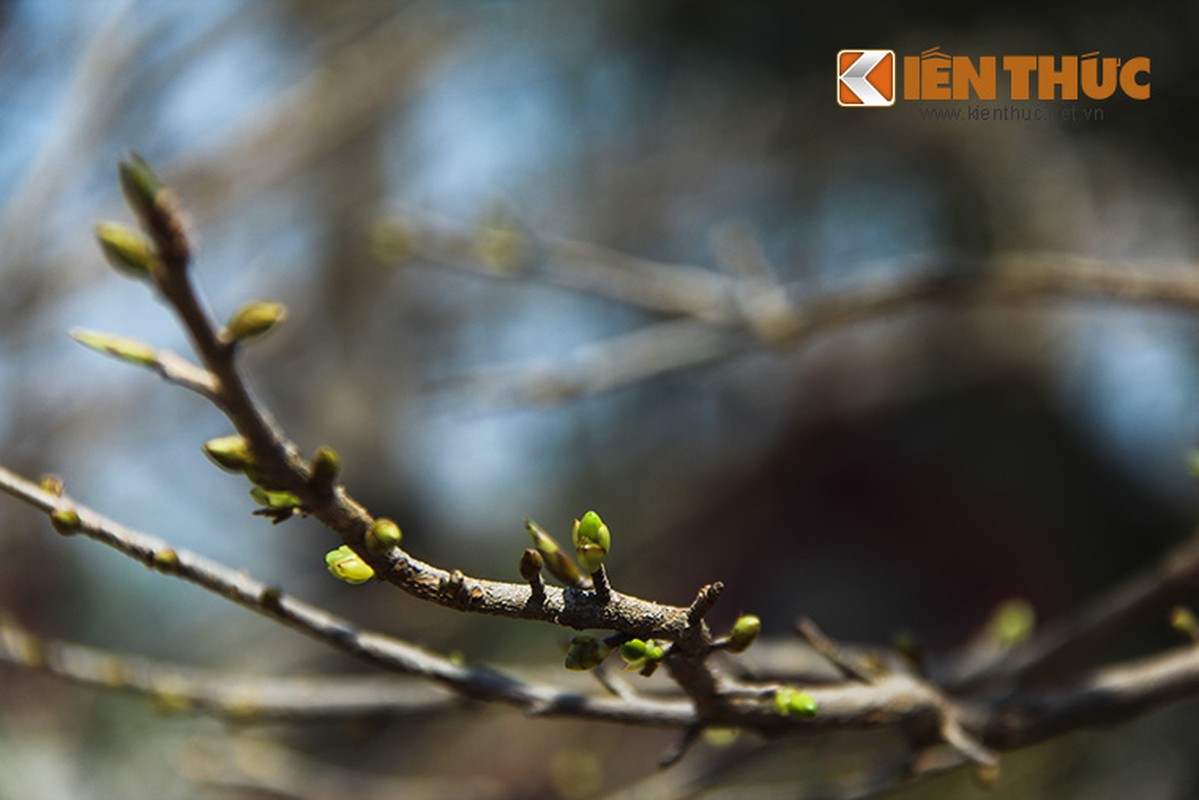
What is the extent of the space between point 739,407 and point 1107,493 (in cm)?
175

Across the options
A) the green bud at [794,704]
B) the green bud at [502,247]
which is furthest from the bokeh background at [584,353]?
the green bud at [794,704]

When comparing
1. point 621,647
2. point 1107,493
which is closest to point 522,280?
point 621,647

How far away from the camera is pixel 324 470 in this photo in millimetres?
523

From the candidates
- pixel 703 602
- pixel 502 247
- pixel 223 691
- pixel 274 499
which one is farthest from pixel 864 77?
pixel 274 499

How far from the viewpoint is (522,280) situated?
189 cm

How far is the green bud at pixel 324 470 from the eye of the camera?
52 centimetres

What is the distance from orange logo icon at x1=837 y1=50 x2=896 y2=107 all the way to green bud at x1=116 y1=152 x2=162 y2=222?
2307mm

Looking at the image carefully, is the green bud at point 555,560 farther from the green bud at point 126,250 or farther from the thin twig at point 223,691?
the thin twig at point 223,691

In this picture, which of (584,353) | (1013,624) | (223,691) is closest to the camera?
(223,691)

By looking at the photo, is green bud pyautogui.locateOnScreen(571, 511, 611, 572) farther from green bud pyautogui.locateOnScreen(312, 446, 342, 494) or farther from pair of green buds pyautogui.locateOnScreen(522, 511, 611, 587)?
→ green bud pyautogui.locateOnScreen(312, 446, 342, 494)

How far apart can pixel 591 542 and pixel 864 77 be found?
2.37 m

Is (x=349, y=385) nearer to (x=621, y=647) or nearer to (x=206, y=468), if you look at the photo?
(x=206, y=468)

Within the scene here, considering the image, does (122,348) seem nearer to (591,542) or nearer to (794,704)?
(591,542)

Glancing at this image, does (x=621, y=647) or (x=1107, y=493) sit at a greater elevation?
(x=1107, y=493)
